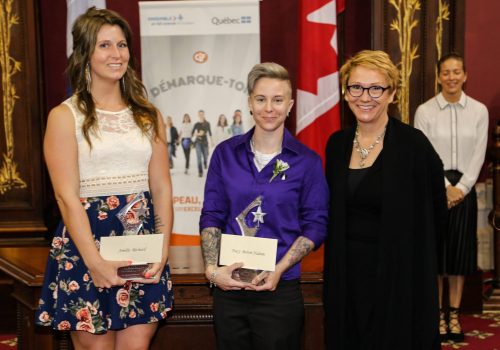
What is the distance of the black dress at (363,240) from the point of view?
7.48 feet

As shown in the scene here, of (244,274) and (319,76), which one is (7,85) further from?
(244,274)

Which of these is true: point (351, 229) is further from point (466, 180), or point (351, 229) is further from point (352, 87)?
point (466, 180)

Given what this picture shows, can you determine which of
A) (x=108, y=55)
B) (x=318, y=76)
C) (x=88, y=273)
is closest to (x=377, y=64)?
(x=108, y=55)

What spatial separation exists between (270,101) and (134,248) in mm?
→ 646

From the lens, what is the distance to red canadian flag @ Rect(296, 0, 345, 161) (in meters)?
4.65

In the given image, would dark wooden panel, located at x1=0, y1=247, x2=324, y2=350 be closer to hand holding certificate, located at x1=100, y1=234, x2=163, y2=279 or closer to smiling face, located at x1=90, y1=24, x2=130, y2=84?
hand holding certificate, located at x1=100, y1=234, x2=163, y2=279

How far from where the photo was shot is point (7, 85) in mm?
4520

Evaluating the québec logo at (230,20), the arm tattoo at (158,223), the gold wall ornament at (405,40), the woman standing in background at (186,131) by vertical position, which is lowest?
the arm tattoo at (158,223)

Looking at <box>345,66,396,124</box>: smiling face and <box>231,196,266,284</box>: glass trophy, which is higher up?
<box>345,66,396,124</box>: smiling face

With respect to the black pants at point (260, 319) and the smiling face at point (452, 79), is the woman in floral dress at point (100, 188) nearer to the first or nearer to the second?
the black pants at point (260, 319)

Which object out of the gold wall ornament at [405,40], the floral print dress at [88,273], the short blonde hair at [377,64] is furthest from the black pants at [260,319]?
the gold wall ornament at [405,40]

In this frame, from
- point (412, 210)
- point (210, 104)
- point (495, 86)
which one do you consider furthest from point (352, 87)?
point (495, 86)

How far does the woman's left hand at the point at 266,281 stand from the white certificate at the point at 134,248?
326 millimetres

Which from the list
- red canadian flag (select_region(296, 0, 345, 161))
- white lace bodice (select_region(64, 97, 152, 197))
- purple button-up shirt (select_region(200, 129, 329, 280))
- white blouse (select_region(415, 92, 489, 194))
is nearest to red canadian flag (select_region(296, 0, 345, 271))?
red canadian flag (select_region(296, 0, 345, 161))
